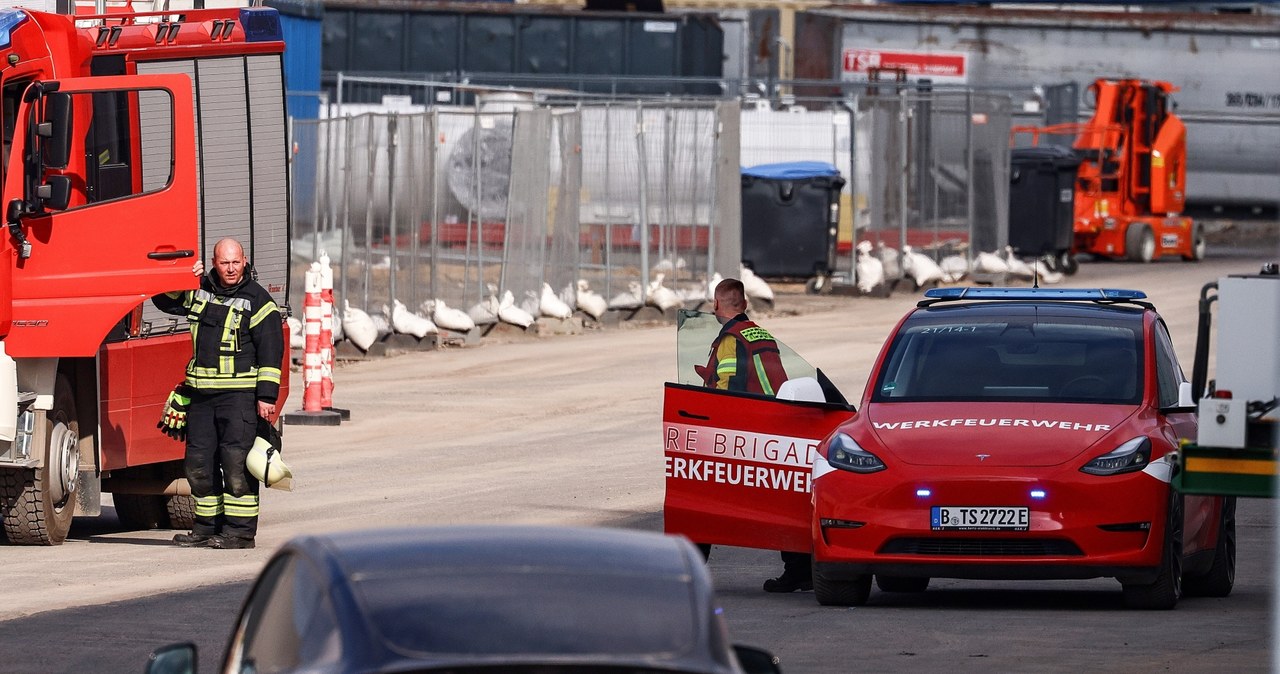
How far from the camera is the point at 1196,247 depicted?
38812 millimetres

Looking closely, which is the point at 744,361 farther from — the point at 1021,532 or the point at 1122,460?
the point at 1122,460

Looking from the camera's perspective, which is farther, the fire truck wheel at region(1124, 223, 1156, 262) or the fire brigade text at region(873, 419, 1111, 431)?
the fire truck wheel at region(1124, 223, 1156, 262)

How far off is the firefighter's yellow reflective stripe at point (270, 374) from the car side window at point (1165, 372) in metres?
4.78

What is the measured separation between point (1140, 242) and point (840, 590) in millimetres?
28577

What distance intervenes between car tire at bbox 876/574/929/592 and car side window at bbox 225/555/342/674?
6.67 metres

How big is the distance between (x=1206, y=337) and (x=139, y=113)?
20.5 feet

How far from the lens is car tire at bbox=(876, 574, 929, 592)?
37.0 ft

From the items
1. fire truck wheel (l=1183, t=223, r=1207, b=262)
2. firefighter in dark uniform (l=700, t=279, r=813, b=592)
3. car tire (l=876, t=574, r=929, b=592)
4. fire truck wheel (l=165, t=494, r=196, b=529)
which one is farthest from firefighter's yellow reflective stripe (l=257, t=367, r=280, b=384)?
fire truck wheel (l=1183, t=223, r=1207, b=262)

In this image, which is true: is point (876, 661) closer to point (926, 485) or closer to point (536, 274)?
point (926, 485)

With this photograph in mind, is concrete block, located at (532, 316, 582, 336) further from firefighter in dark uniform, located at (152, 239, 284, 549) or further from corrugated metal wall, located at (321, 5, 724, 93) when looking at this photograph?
corrugated metal wall, located at (321, 5, 724, 93)

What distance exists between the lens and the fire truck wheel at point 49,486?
1244 centimetres

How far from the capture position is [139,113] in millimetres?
12859

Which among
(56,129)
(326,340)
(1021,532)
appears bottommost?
(326,340)

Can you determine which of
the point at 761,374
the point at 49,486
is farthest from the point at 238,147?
the point at 761,374
